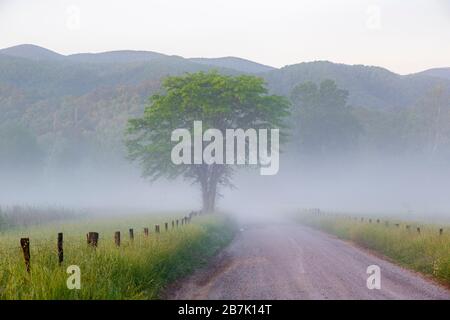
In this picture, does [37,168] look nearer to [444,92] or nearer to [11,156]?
[11,156]

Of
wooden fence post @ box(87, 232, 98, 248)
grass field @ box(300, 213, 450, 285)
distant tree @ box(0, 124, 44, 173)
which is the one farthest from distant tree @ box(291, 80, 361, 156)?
wooden fence post @ box(87, 232, 98, 248)

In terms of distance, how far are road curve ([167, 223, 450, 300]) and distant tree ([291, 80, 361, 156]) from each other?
3036 inches

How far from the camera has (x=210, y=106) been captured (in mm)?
39969

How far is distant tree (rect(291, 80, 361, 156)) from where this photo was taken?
320ft

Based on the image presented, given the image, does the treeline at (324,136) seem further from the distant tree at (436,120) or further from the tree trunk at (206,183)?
the tree trunk at (206,183)

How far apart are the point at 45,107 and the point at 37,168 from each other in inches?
3247

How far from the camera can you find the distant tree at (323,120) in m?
97.5

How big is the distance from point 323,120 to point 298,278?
8500 centimetres

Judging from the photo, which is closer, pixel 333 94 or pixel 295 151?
pixel 333 94

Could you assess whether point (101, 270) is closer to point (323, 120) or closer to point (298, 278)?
point (298, 278)

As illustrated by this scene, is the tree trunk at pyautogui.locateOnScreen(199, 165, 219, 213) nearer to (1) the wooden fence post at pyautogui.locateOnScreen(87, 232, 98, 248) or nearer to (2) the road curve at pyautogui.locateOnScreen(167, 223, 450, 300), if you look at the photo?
(2) the road curve at pyautogui.locateOnScreen(167, 223, 450, 300)

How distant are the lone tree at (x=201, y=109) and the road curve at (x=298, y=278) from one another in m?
19.8

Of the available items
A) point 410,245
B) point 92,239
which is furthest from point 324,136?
point 92,239
